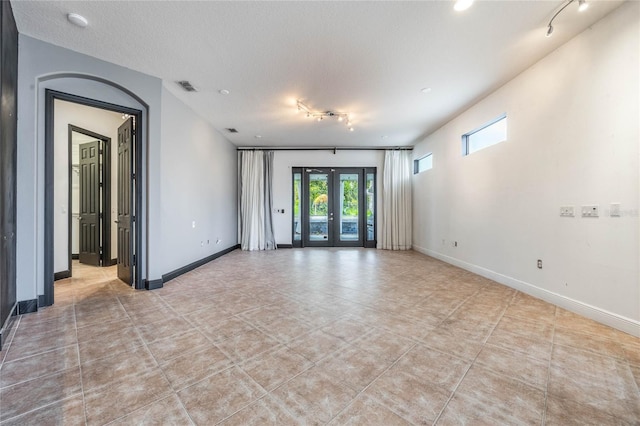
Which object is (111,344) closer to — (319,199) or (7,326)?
(7,326)

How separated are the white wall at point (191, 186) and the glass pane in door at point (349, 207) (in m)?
3.30

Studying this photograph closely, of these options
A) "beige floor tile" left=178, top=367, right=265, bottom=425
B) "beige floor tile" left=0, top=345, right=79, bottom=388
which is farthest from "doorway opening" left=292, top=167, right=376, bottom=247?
"beige floor tile" left=178, top=367, right=265, bottom=425

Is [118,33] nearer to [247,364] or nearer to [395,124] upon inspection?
[247,364]

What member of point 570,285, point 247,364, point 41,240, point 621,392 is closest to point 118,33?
point 41,240

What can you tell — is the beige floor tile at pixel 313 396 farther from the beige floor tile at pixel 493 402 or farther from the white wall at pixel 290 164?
the white wall at pixel 290 164

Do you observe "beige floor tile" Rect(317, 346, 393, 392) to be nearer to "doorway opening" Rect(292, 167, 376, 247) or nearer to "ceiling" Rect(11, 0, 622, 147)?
"ceiling" Rect(11, 0, 622, 147)

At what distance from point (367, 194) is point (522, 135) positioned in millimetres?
4450

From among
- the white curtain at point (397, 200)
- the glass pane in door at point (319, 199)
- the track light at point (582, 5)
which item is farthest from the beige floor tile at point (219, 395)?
the white curtain at point (397, 200)

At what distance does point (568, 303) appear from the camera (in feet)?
9.57

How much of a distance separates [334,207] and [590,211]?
563 centimetres

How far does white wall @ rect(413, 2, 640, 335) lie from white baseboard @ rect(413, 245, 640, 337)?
11 mm

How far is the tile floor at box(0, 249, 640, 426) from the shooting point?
142 cm

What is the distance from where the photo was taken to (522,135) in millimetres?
3539

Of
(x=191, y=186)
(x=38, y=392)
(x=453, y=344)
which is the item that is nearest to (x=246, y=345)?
(x=38, y=392)
